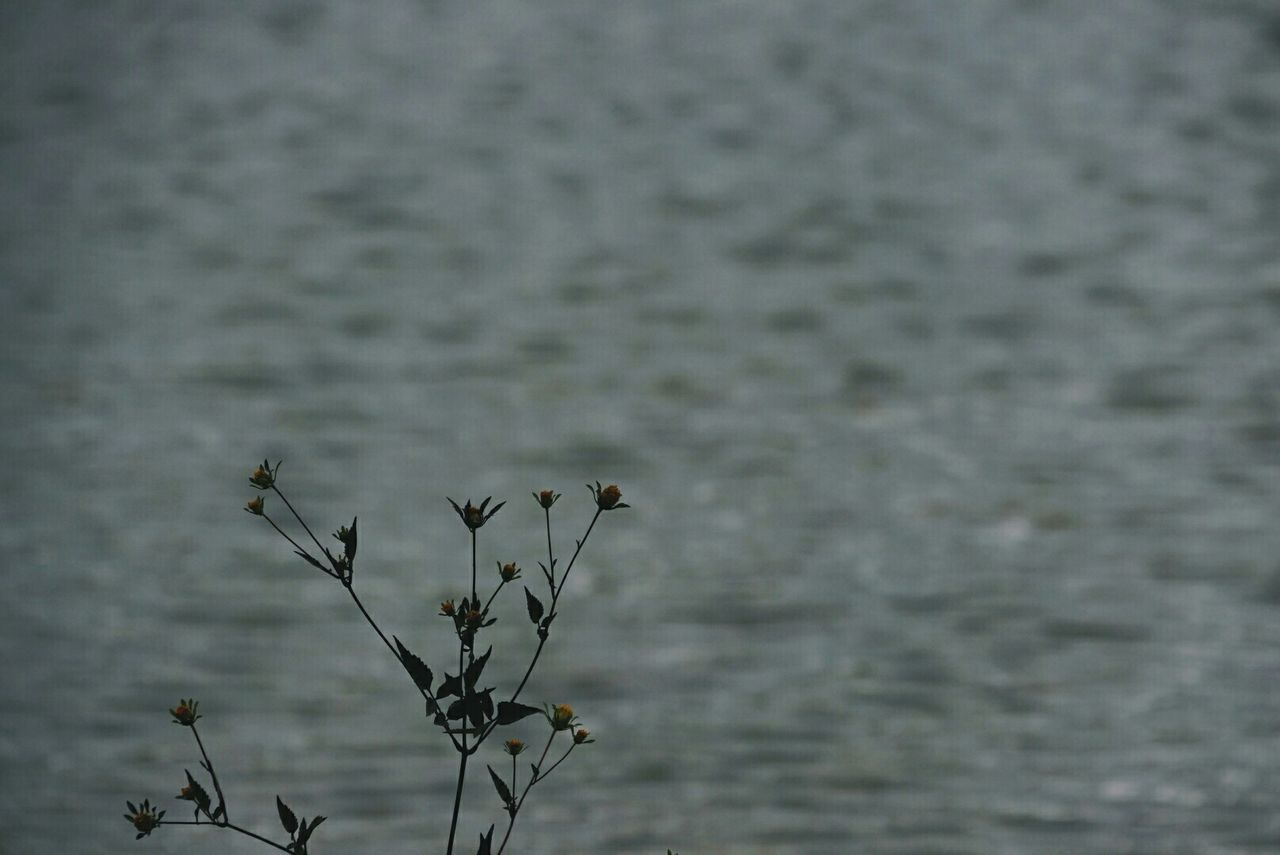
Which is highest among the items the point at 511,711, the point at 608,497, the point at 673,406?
the point at 673,406

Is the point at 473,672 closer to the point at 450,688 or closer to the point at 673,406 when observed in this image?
the point at 450,688

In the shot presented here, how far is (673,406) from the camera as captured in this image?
3.91 m

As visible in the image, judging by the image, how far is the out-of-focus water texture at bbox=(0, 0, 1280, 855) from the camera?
2596 millimetres

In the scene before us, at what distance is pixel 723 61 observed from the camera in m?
5.90

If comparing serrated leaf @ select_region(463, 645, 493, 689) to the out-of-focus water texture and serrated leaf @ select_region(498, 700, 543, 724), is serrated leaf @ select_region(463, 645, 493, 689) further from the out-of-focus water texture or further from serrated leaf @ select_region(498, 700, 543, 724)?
the out-of-focus water texture

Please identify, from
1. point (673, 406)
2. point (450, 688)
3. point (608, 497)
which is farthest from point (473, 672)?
point (673, 406)

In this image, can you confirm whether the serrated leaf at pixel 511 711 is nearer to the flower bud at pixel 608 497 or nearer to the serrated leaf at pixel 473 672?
the serrated leaf at pixel 473 672

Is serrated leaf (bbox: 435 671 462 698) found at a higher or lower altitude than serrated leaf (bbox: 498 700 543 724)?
higher

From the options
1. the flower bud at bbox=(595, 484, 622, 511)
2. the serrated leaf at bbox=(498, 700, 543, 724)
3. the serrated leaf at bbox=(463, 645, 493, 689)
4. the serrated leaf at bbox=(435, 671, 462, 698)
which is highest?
the flower bud at bbox=(595, 484, 622, 511)

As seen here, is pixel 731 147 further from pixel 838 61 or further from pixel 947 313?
pixel 947 313

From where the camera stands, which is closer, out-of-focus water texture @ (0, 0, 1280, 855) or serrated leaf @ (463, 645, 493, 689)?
serrated leaf @ (463, 645, 493, 689)

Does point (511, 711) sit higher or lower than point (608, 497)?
lower

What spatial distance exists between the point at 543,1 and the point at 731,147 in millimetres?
1597

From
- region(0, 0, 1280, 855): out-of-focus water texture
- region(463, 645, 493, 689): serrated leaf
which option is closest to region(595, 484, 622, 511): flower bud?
region(463, 645, 493, 689): serrated leaf
